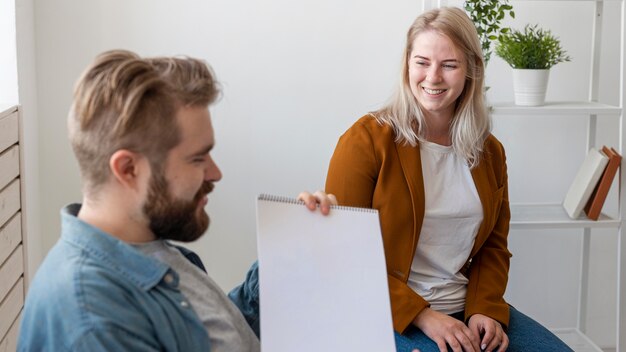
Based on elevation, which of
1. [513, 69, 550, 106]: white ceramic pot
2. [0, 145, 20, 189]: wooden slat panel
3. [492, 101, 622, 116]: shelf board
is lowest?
[0, 145, 20, 189]: wooden slat panel

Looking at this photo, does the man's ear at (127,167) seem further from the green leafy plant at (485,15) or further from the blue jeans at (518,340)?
the green leafy plant at (485,15)

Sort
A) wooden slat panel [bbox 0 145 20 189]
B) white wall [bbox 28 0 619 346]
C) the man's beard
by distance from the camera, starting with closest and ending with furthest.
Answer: the man's beard
wooden slat panel [bbox 0 145 20 189]
white wall [bbox 28 0 619 346]

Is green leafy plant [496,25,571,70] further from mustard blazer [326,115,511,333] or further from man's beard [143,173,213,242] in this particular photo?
man's beard [143,173,213,242]

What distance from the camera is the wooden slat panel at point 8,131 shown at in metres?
2.17

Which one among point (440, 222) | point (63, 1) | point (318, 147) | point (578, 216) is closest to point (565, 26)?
point (578, 216)

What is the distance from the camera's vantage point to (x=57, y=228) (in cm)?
292

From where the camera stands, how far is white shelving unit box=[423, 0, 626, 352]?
2715 mm

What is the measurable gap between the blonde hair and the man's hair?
98cm

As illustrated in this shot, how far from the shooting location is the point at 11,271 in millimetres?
2264

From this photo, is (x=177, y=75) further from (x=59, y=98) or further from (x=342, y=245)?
(x=59, y=98)

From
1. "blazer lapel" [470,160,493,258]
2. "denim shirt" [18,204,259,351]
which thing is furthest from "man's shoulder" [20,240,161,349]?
"blazer lapel" [470,160,493,258]

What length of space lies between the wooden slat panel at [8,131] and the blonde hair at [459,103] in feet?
3.02

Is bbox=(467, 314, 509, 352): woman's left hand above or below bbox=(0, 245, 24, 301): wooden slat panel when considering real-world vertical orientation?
below

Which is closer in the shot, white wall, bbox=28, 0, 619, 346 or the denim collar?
the denim collar
